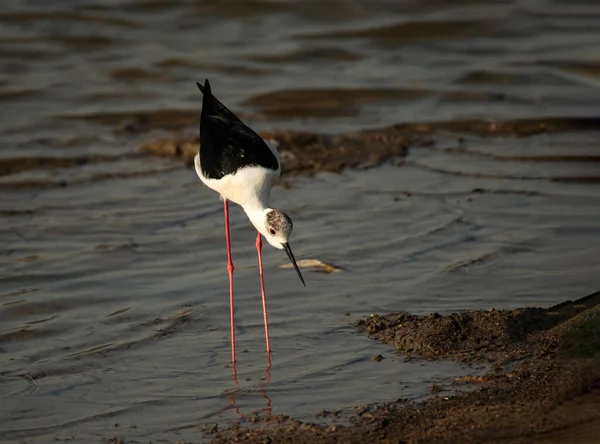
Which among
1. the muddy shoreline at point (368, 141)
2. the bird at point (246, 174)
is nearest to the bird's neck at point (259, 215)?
the bird at point (246, 174)

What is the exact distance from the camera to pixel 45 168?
8117 millimetres

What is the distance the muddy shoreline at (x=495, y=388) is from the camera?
377cm

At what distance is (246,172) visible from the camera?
5.58m

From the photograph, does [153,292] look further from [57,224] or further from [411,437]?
[411,437]

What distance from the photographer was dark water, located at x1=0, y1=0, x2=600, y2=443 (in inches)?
184

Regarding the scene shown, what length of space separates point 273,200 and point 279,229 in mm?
1947

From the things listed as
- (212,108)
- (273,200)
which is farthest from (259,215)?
(273,200)

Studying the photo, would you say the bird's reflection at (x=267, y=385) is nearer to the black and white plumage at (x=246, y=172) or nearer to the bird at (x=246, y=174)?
the bird at (x=246, y=174)

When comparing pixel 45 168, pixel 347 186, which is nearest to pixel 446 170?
pixel 347 186

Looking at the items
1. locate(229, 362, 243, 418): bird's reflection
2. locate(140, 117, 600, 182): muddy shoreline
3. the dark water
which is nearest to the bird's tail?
the dark water

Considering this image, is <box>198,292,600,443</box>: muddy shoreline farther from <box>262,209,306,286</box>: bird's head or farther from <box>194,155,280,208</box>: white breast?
<box>194,155,280,208</box>: white breast

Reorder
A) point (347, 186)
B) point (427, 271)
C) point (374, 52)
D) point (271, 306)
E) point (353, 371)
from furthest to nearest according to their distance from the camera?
point (374, 52), point (347, 186), point (427, 271), point (271, 306), point (353, 371)

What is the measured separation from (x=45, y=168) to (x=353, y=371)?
13.8 ft

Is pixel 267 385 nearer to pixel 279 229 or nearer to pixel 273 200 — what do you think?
pixel 279 229
